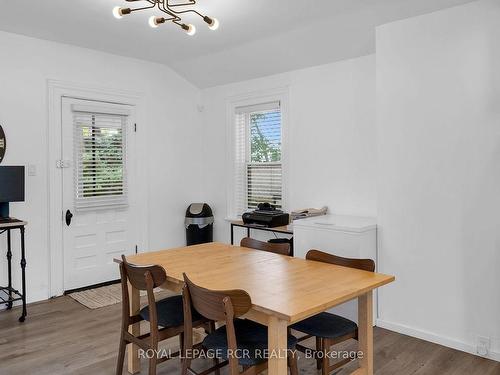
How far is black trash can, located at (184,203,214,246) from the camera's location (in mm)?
5449

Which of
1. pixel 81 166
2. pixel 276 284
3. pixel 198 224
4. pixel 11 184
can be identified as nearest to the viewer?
pixel 276 284

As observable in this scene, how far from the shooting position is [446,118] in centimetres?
321

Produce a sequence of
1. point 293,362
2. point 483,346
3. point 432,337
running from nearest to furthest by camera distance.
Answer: point 293,362 → point 483,346 → point 432,337

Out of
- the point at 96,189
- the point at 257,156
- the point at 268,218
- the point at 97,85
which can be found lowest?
the point at 268,218

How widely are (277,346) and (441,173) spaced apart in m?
2.11

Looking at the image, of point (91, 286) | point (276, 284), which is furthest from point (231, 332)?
point (91, 286)

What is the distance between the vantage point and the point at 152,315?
240 centimetres

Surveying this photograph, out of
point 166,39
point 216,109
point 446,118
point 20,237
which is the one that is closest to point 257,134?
point 216,109

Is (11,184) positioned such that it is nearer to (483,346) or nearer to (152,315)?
(152,315)

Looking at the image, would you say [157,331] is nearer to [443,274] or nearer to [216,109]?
[443,274]

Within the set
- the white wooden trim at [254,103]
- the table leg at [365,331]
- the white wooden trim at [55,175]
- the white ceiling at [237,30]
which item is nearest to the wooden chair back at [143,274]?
the table leg at [365,331]

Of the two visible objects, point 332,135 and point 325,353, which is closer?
point 325,353

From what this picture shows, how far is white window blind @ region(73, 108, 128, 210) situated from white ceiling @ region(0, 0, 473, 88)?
80 centimetres

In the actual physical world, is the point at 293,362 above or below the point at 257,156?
below
